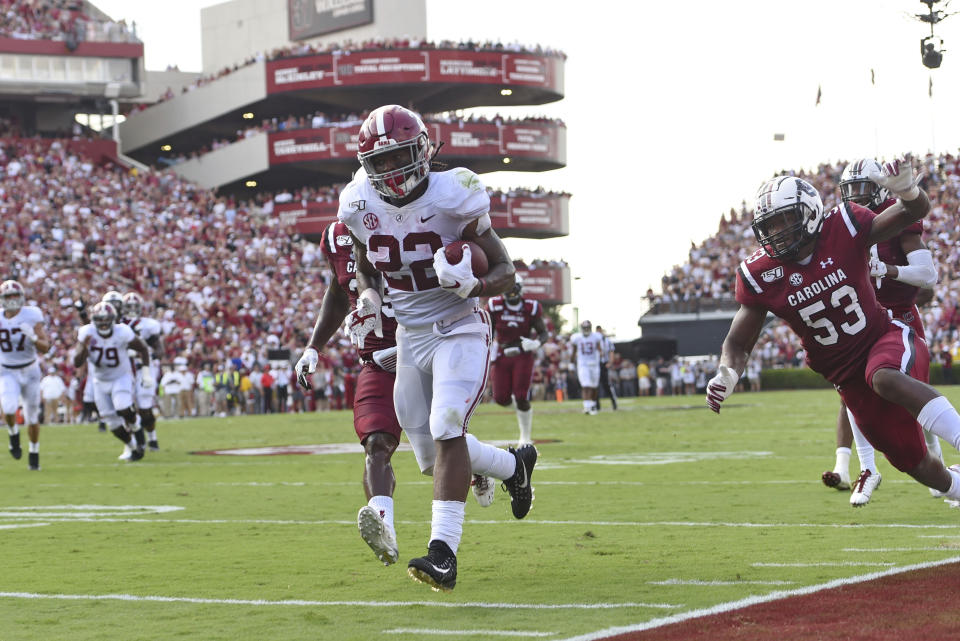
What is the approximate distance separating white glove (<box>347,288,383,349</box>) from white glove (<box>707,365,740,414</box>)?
1507 millimetres

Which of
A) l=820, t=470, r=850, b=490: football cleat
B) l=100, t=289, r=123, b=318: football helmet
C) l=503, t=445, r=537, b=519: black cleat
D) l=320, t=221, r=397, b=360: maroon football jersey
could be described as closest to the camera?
l=503, t=445, r=537, b=519: black cleat

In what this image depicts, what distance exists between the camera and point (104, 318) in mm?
15234

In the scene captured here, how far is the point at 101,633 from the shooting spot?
5.00 m

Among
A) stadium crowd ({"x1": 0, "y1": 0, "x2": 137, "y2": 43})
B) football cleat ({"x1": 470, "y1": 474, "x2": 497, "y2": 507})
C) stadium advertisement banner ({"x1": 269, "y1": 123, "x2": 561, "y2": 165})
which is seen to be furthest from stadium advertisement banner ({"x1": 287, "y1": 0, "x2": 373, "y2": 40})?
football cleat ({"x1": 470, "y1": 474, "x2": 497, "y2": 507})

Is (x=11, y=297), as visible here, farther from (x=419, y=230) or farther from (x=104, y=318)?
(x=419, y=230)

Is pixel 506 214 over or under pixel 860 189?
under

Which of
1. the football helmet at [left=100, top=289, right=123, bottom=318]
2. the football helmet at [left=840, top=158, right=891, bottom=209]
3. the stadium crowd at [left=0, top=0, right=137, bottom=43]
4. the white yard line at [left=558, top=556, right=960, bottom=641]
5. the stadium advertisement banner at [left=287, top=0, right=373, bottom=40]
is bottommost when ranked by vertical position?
the white yard line at [left=558, top=556, right=960, bottom=641]

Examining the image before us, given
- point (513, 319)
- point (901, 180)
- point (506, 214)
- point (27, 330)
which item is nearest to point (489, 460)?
point (901, 180)

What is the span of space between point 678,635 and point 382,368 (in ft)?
9.83

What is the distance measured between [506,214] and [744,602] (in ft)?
157

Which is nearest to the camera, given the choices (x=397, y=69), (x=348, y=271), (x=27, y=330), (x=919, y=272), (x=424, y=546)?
(x=424, y=546)

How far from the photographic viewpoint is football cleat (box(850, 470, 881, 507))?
26.6ft

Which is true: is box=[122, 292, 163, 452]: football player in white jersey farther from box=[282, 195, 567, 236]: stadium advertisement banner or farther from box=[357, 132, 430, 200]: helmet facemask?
box=[282, 195, 567, 236]: stadium advertisement banner

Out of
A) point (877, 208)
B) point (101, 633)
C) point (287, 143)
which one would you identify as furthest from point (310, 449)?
point (287, 143)
